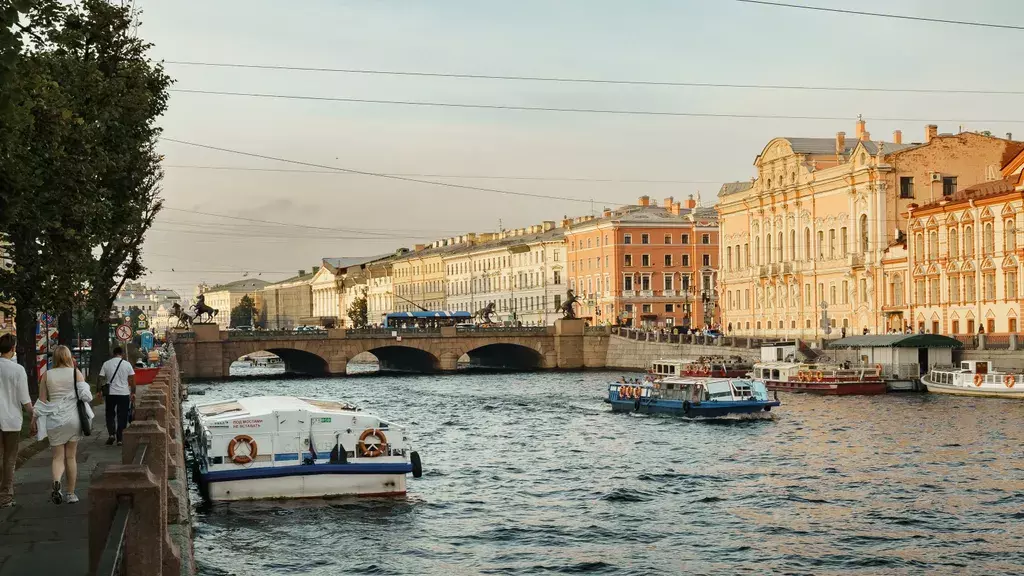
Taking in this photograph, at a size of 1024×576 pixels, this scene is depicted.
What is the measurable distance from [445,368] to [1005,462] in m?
71.8

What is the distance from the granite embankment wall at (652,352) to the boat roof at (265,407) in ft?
187

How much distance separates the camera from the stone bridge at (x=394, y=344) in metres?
95.8

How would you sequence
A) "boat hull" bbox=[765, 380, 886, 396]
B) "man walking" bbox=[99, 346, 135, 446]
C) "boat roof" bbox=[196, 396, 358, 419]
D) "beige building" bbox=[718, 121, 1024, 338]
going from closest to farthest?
"man walking" bbox=[99, 346, 135, 446] → "boat roof" bbox=[196, 396, 358, 419] → "boat hull" bbox=[765, 380, 886, 396] → "beige building" bbox=[718, 121, 1024, 338]

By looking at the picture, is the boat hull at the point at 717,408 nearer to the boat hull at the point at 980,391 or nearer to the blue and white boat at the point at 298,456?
the boat hull at the point at 980,391

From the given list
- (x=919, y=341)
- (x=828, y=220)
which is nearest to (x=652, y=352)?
(x=828, y=220)

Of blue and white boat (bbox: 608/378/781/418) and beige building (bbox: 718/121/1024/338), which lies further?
beige building (bbox: 718/121/1024/338)

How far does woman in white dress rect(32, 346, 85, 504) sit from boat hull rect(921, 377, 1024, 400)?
47.1 m

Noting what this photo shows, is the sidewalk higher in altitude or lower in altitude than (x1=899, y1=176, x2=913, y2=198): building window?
lower

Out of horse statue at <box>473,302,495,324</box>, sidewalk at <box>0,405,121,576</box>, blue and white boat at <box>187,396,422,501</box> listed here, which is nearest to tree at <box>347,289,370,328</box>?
horse statue at <box>473,302,495,324</box>

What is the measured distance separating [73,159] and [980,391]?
134 feet

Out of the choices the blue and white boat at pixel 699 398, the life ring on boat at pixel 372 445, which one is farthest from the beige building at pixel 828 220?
the life ring on boat at pixel 372 445

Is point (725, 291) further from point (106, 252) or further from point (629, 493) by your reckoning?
point (629, 493)

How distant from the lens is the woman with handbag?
15.6 meters

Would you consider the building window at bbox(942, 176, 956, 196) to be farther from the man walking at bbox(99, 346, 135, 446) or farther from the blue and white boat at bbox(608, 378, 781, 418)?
the man walking at bbox(99, 346, 135, 446)
